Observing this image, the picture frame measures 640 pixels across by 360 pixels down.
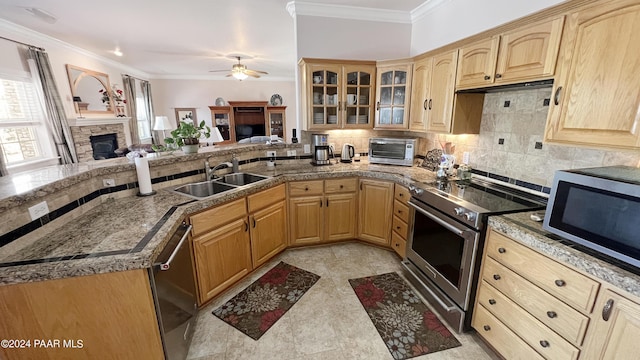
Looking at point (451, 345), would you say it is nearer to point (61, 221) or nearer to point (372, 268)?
point (372, 268)

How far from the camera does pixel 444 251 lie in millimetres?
1979

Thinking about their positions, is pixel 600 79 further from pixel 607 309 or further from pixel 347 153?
pixel 347 153

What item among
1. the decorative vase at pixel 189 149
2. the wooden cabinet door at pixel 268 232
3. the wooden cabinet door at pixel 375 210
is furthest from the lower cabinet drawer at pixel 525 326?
the decorative vase at pixel 189 149

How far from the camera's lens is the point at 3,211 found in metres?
1.16

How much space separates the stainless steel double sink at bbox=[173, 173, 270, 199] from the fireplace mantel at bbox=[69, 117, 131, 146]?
153 inches

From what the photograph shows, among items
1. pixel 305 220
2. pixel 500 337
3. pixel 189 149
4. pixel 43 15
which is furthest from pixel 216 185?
pixel 43 15

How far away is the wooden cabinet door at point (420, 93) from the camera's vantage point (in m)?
2.60

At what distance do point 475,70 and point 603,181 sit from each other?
4.15ft

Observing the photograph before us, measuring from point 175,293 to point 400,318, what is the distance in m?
1.60

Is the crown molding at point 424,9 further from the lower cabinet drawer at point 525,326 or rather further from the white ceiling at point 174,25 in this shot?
the lower cabinet drawer at point 525,326

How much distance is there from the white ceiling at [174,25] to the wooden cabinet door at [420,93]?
0.83 m

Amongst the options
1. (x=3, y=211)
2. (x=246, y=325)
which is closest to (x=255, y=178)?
(x=246, y=325)

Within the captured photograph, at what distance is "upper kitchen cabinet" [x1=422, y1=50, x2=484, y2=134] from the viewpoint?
2.31 meters

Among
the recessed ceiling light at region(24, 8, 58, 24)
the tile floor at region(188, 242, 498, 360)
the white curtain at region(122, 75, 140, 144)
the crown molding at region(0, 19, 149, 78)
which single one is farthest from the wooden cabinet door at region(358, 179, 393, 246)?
the white curtain at region(122, 75, 140, 144)
